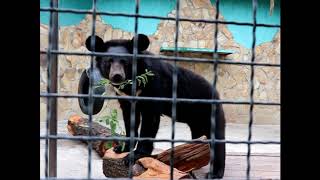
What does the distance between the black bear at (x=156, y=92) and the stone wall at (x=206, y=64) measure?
14.3ft

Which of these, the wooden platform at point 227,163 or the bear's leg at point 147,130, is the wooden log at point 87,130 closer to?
the wooden platform at point 227,163

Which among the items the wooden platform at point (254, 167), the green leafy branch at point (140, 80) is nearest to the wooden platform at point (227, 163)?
the wooden platform at point (254, 167)

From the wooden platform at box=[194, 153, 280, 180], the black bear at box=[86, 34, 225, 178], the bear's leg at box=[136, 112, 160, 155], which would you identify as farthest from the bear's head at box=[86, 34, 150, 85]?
the wooden platform at box=[194, 153, 280, 180]

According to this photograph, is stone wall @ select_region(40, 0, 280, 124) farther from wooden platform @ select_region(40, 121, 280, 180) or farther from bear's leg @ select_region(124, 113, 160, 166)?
bear's leg @ select_region(124, 113, 160, 166)

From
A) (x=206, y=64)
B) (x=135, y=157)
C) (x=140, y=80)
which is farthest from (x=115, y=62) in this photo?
(x=206, y=64)

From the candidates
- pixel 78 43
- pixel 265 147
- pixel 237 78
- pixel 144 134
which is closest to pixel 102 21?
pixel 78 43

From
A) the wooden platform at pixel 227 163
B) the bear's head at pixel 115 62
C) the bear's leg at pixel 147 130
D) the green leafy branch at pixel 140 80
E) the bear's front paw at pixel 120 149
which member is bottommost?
the wooden platform at pixel 227 163

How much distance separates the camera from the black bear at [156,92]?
13.6ft

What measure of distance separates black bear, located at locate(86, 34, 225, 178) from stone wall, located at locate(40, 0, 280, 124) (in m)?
4.36

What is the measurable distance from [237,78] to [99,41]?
5.60 meters

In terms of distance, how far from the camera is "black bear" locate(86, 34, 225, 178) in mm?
4160
